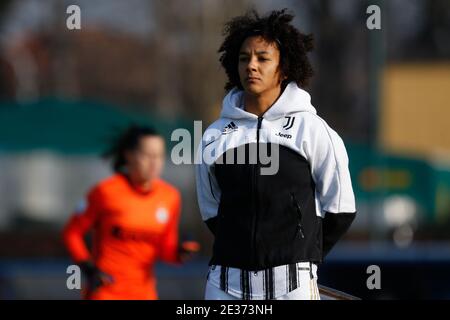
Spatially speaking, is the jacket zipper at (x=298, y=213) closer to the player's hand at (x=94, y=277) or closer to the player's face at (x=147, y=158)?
the player's hand at (x=94, y=277)

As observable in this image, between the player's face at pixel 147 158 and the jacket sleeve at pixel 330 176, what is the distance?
9.79ft

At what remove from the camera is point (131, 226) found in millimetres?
8688

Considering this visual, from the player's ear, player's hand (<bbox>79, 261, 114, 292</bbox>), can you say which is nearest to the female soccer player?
player's hand (<bbox>79, 261, 114, 292</bbox>)

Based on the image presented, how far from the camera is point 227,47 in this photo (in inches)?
239

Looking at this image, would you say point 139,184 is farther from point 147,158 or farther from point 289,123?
point 289,123

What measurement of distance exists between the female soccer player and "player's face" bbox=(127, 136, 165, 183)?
2695mm

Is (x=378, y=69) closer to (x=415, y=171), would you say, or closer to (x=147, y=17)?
(x=415, y=171)

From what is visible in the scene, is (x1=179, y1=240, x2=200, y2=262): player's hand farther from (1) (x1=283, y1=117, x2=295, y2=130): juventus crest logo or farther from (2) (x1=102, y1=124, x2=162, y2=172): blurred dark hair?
(1) (x1=283, y1=117, x2=295, y2=130): juventus crest logo

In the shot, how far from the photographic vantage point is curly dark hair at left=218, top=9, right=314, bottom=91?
5.92 m

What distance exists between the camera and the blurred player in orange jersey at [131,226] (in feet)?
28.2

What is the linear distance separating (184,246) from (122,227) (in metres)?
0.57

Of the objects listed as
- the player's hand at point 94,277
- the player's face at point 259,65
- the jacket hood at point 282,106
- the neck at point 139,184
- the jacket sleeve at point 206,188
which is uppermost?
the player's face at point 259,65

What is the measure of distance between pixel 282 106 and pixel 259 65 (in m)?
0.24

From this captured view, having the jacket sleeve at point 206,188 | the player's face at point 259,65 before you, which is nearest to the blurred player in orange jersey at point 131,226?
the jacket sleeve at point 206,188
